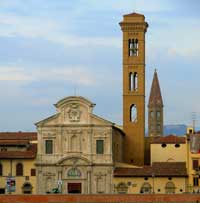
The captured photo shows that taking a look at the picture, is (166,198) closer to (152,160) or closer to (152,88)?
(152,160)

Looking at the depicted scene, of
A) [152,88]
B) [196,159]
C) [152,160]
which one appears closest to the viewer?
[196,159]

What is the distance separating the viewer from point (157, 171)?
316 ft

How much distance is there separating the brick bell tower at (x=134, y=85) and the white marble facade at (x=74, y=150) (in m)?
7.41

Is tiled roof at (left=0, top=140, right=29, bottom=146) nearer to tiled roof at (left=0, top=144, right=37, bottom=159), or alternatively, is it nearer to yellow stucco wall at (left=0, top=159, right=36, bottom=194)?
tiled roof at (left=0, top=144, right=37, bottom=159)

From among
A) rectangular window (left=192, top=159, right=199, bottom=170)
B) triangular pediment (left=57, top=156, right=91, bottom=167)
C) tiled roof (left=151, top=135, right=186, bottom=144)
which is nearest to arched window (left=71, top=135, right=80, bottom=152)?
triangular pediment (left=57, top=156, right=91, bottom=167)

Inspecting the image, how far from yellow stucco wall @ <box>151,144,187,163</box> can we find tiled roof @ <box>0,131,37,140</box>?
1307 cm

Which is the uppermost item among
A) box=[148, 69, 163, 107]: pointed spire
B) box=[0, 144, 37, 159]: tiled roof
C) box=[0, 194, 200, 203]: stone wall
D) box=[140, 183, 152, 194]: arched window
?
box=[148, 69, 163, 107]: pointed spire

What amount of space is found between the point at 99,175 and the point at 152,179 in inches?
200

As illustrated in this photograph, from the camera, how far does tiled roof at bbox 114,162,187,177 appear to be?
9588 cm

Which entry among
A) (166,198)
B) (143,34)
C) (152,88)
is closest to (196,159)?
(166,198)

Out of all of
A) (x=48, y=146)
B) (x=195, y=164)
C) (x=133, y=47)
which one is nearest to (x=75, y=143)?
(x=48, y=146)

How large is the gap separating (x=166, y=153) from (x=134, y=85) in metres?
8.19

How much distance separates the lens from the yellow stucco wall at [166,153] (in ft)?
340

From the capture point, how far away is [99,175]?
320 feet
